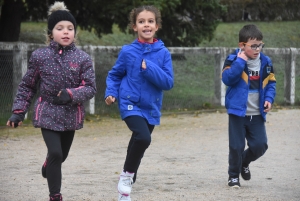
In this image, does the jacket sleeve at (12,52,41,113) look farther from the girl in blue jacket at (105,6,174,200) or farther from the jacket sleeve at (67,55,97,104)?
the girl in blue jacket at (105,6,174,200)

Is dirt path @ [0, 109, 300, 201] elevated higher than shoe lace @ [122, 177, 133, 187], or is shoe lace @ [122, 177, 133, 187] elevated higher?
shoe lace @ [122, 177, 133, 187]

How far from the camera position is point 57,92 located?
229 inches

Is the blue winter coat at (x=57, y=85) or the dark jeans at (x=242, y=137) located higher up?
the blue winter coat at (x=57, y=85)

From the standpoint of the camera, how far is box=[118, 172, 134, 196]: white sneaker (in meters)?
6.08

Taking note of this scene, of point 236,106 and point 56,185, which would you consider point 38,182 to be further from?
point 236,106

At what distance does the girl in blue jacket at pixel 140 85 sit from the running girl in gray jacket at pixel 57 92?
422mm

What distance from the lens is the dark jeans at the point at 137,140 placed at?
240 inches

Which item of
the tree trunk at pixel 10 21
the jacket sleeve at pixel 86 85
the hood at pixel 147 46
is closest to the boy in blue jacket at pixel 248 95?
the hood at pixel 147 46

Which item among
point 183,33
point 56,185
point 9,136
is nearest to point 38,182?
point 56,185

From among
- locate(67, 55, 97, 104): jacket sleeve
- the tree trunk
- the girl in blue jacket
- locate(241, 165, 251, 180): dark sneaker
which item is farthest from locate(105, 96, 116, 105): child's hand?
the tree trunk

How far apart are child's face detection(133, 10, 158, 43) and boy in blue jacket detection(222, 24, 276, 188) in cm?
101

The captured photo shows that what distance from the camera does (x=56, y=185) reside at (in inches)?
225

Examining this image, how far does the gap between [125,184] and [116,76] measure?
942 mm

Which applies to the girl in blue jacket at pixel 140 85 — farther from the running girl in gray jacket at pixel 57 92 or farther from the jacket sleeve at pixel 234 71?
the jacket sleeve at pixel 234 71
